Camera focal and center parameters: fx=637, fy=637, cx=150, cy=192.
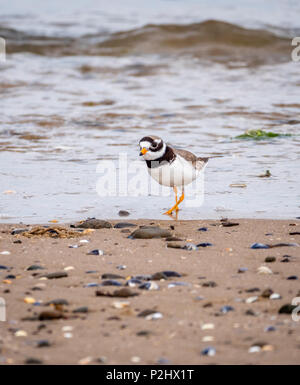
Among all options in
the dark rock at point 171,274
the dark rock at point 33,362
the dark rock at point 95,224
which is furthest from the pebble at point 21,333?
the dark rock at point 95,224

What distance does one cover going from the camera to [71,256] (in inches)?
190

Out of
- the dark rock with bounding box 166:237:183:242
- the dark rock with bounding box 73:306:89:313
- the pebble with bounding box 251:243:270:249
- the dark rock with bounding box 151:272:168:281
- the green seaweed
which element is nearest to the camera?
the dark rock with bounding box 73:306:89:313

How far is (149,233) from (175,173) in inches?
43.9

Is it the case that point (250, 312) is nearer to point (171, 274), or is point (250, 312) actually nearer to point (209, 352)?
point (209, 352)

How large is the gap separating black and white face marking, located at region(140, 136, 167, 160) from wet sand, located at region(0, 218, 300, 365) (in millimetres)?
989

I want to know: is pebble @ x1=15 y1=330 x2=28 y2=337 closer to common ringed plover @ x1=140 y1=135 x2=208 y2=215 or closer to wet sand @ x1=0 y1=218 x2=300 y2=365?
wet sand @ x1=0 y1=218 x2=300 y2=365

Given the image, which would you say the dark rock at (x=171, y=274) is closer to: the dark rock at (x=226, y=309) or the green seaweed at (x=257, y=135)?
the dark rock at (x=226, y=309)

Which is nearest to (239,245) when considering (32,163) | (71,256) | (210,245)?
(210,245)

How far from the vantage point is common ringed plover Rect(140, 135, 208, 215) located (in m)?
6.18

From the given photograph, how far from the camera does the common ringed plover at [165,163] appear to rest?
6184mm

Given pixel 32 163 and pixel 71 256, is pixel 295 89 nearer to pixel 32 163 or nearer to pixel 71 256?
pixel 32 163

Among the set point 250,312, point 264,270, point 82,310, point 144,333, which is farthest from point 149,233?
point 144,333

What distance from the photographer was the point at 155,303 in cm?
385

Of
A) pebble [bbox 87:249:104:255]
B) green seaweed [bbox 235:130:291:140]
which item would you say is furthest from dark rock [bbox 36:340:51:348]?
green seaweed [bbox 235:130:291:140]
